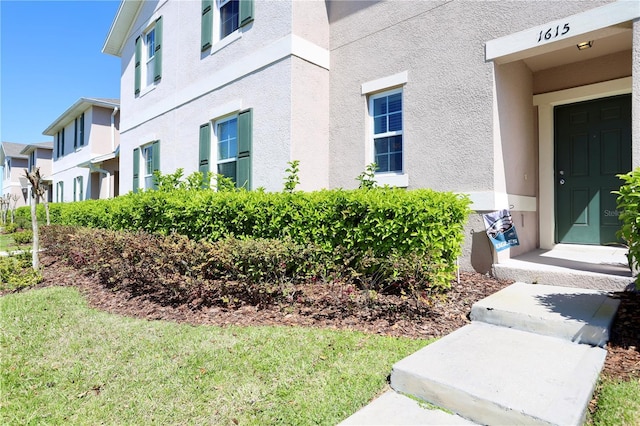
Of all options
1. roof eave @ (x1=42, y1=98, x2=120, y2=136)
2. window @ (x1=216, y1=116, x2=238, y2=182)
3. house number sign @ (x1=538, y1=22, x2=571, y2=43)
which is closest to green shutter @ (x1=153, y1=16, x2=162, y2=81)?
window @ (x1=216, y1=116, x2=238, y2=182)

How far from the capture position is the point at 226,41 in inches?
351

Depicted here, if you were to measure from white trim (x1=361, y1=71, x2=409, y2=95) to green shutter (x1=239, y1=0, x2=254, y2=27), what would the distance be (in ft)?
10.5

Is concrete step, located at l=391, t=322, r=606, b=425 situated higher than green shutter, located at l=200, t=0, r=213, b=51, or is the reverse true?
green shutter, located at l=200, t=0, r=213, b=51

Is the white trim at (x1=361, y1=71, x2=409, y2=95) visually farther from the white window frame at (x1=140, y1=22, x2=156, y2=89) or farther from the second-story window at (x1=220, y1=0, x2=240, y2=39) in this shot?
the white window frame at (x1=140, y1=22, x2=156, y2=89)

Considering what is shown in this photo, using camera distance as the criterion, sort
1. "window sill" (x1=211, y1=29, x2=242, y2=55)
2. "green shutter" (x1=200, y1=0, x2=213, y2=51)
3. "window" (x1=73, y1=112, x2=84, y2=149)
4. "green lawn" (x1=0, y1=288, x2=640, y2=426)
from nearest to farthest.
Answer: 1. "green lawn" (x1=0, y1=288, x2=640, y2=426)
2. "window sill" (x1=211, y1=29, x2=242, y2=55)
3. "green shutter" (x1=200, y1=0, x2=213, y2=51)
4. "window" (x1=73, y1=112, x2=84, y2=149)

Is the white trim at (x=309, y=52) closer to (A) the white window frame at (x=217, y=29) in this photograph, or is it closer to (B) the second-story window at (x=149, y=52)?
(A) the white window frame at (x=217, y=29)

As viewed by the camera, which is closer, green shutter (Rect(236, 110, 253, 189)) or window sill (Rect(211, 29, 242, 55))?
green shutter (Rect(236, 110, 253, 189))

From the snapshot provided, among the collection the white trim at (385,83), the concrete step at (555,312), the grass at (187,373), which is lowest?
the grass at (187,373)

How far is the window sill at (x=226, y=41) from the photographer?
8.63m

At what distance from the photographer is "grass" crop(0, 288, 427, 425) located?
8.63ft

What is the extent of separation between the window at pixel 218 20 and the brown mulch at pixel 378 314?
6894 millimetres

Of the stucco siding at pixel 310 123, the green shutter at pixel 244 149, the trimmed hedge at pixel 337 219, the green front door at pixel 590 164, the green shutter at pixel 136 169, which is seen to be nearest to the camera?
the trimmed hedge at pixel 337 219

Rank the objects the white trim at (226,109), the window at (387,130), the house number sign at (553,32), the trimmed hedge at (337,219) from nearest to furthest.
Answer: the trimmed hedge at (337,219), the house number sign at (553,32), the window at (387,130), the white trim at (226,109)

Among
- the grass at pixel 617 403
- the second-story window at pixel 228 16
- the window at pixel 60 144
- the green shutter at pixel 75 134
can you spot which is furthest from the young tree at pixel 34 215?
the window at pixel 60 144
